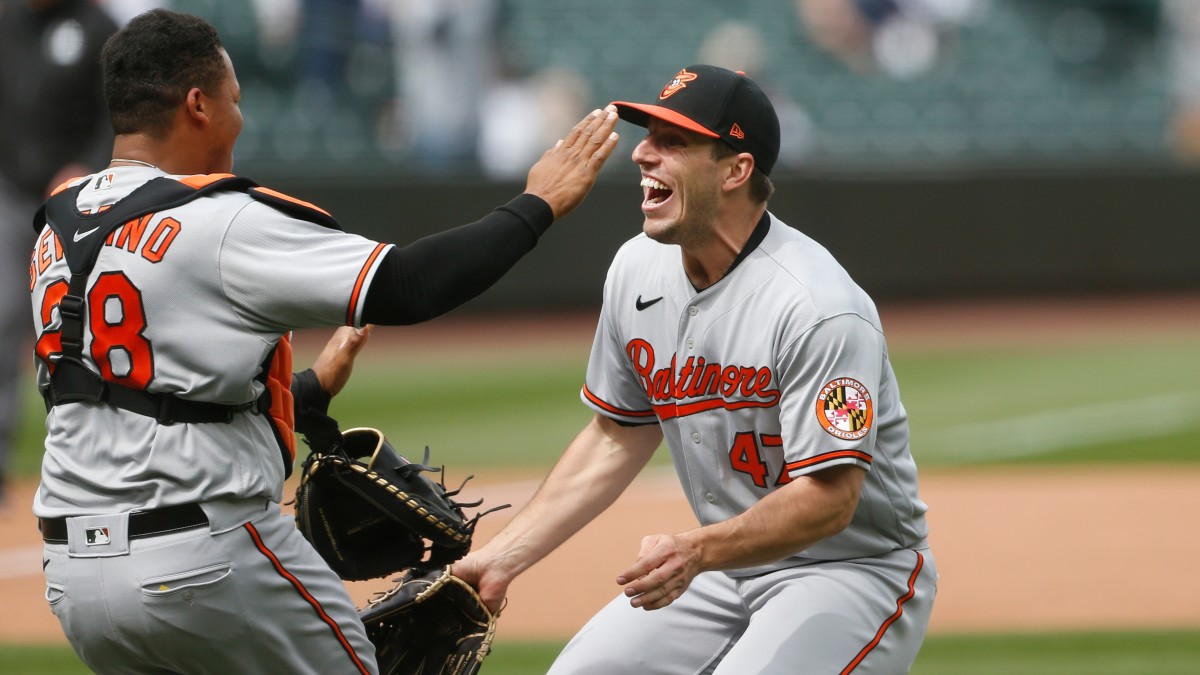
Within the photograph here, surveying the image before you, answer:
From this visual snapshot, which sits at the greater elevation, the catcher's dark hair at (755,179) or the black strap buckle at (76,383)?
the catcher's dark hair at (755,179)

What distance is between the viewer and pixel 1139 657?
5.94 m

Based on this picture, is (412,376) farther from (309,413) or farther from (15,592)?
(309,413)

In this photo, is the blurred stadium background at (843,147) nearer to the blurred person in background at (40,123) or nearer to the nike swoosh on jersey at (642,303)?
the blurred person in background at (40,123)

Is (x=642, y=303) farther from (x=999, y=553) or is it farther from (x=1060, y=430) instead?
(x=1060, y=430)

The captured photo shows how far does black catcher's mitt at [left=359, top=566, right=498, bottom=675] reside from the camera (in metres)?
3.87

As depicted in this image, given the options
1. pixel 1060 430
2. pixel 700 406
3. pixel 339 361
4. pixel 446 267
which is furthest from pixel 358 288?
pixel 1060 430

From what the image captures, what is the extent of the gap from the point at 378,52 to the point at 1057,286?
7621 millimetres

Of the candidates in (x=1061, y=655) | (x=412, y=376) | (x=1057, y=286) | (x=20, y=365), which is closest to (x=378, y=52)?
(x=412, y=376)

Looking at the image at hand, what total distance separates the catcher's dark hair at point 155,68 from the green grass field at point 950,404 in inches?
249

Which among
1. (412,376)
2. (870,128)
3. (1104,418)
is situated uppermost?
(870,128)

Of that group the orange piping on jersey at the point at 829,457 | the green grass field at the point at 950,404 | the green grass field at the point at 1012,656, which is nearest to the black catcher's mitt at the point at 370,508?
the orange piping on jersey at the point at 829,457

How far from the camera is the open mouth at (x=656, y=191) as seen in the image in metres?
3.76

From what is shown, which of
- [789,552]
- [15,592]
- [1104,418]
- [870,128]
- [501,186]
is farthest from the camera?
[870,128]

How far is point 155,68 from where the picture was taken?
3279 millimetres
